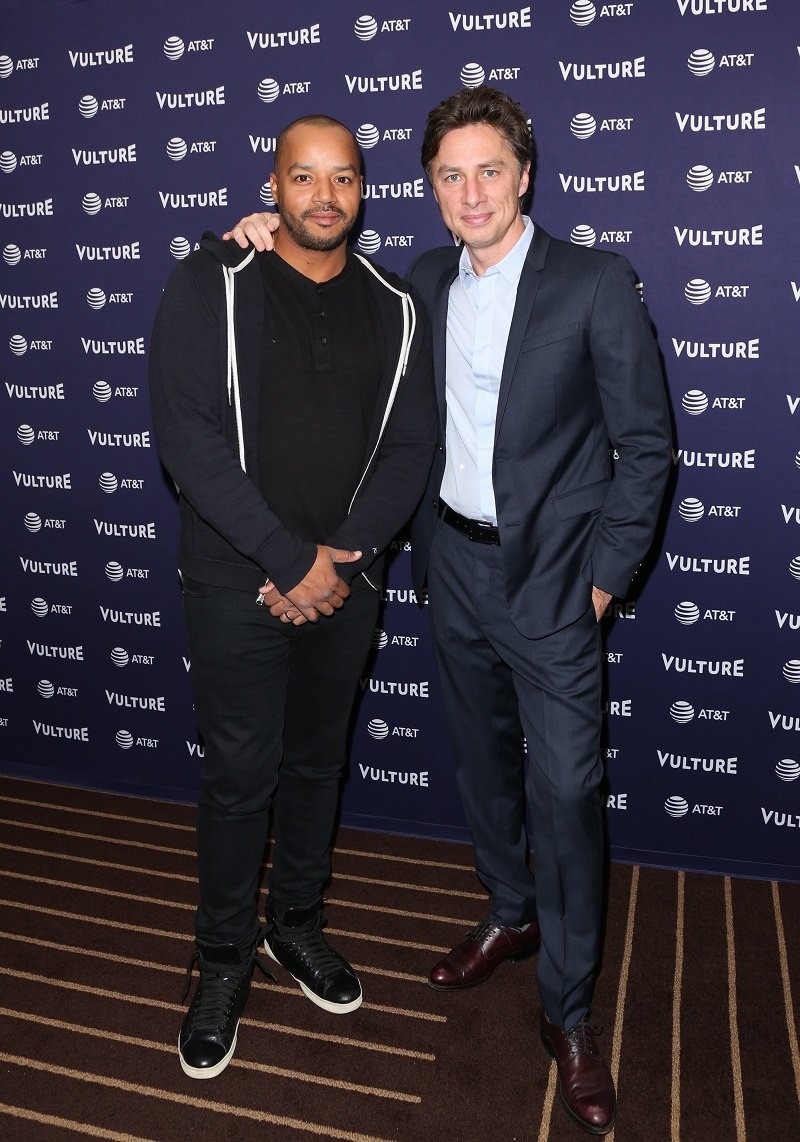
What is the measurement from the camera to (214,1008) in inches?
88.8

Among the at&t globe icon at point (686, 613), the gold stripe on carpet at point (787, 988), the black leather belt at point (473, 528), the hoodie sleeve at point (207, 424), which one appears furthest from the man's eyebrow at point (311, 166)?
the gold stripe on carpet at point (787, 988)

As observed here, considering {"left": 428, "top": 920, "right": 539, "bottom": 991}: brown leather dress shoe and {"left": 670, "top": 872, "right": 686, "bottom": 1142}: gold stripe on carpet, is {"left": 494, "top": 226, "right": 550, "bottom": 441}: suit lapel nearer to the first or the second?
{"left": 428, "top": 920, "right": 539, "bottom": 991}: brown leather dress shoe

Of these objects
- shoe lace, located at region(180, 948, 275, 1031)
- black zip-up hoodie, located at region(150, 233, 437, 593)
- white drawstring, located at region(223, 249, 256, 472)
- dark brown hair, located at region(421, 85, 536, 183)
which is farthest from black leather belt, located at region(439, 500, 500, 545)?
shoe lace, located at region(180, 948, 275, 1031)

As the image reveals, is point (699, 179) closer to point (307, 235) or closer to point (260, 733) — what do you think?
point (307, 235)

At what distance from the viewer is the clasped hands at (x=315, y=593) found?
6.80 ft

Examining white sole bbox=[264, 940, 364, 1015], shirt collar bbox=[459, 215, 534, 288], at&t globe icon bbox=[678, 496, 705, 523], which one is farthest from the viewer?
at&t globe icon bbox=[678, 496, 705, 523]

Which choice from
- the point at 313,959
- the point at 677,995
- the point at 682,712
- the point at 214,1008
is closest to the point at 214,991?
the point at 214,1008

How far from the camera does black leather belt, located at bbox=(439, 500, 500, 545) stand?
7.13 feet

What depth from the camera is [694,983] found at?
8.17 ft

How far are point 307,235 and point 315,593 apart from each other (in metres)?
0.76

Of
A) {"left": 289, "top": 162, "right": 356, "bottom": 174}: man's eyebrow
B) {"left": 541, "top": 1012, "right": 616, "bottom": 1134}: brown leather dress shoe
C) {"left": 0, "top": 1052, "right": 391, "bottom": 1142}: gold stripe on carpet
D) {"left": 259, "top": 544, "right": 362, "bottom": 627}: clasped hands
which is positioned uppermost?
{"left": 289, "top": 162, "right": 356, "bottom": 174}: man's eyebrow

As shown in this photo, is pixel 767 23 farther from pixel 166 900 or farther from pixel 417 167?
pixel 166 900

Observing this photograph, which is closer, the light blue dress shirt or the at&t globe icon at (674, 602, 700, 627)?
the light blue dress shirt

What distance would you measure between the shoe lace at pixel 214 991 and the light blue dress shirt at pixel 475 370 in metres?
1.23
